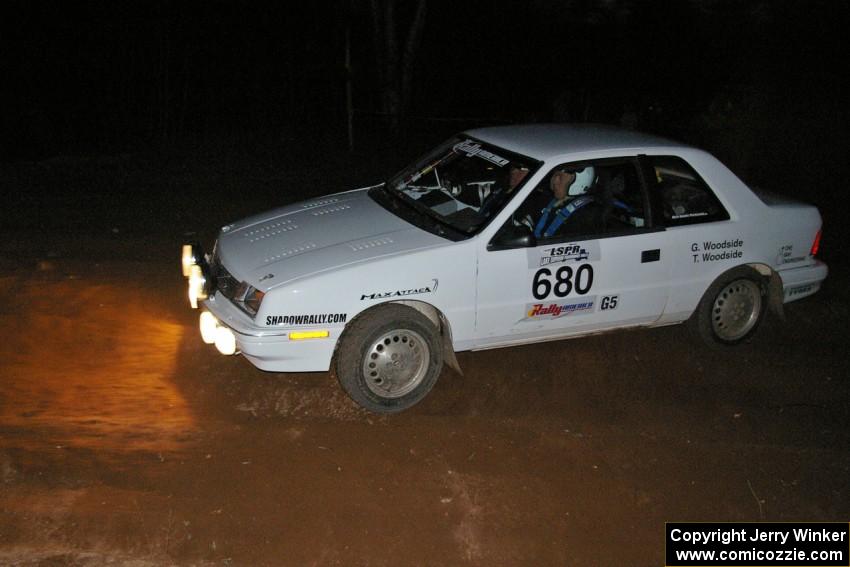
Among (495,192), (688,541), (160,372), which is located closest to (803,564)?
(688,541)

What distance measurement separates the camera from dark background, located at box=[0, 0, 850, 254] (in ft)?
42.2

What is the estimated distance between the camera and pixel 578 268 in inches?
224

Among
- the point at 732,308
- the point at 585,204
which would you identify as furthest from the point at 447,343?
the point at 732,308

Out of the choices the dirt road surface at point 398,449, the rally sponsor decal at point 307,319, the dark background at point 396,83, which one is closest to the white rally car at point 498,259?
the rally sponsor decal at point 307,319

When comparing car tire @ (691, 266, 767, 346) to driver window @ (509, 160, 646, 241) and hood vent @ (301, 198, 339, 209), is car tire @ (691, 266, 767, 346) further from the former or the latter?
hood vent @ (301, 198, 339, 209)

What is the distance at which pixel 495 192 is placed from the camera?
580 cm

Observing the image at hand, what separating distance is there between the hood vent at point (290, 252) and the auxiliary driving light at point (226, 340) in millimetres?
503

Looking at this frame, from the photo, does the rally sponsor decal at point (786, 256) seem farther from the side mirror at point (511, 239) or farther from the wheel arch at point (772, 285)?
the side mirror at point (511, 239)

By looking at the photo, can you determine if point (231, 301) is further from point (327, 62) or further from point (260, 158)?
point (327, 62)

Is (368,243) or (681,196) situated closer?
(368,243)

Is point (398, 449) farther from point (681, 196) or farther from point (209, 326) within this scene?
point (681, 196)

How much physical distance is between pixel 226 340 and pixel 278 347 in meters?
0.35

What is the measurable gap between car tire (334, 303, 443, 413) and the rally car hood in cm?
40

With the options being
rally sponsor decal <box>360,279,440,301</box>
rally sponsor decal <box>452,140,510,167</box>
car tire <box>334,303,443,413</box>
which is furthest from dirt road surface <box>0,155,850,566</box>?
rally sponsor decal <box>452,140,510,167</box>
